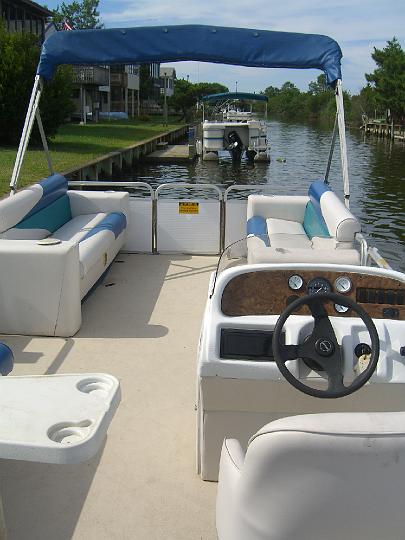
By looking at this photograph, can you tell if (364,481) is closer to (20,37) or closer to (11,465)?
(11,465)

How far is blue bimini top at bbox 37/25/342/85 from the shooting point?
6109 millimetres

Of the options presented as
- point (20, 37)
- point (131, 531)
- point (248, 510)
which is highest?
point (20, 37)

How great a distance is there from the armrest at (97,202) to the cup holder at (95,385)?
493 cm

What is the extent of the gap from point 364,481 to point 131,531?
4.47 feet

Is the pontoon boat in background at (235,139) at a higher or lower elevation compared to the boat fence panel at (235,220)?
higher

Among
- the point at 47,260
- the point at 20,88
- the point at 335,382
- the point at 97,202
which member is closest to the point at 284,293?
the point at 335,382

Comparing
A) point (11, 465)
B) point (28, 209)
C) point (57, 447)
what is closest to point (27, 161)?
point (28, 209)

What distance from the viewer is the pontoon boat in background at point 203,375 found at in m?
1.54

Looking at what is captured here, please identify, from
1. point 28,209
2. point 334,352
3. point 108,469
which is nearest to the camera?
point 334,352

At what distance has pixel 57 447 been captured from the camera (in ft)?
5.32

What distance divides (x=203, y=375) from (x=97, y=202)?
4.81m

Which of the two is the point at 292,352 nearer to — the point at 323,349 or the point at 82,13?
the point at 323,349

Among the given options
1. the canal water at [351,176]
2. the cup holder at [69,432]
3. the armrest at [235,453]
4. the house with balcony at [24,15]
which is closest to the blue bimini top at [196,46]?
the armrest at [235,453]

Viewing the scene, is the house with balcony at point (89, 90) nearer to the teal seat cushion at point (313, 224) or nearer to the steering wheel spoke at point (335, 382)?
the teal seat cushion at point (313, 224)
